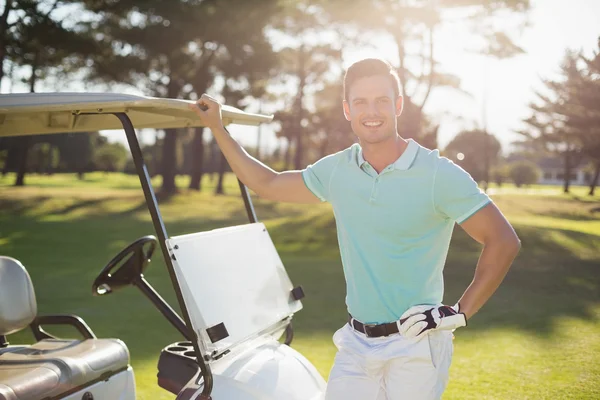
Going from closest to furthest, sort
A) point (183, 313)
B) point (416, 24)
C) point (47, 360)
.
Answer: point (183, 313) → point (47, 360) → point (416, 24)

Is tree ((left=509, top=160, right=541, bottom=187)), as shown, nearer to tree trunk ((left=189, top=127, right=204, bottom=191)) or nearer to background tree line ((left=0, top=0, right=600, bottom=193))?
background tree line ((left=0, top=0, right=600, bottom=193))

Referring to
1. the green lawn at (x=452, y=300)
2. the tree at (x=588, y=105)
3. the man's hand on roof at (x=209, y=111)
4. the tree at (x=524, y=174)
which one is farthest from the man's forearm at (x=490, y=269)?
the tree at (x=524, y=174)

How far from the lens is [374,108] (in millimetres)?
2422

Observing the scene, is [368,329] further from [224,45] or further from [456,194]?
[224,45]

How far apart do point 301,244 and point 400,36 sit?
28.0 ft

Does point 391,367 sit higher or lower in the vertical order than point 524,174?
higher

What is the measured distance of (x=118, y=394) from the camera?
3.49 metres

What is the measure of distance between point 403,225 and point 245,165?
77cm

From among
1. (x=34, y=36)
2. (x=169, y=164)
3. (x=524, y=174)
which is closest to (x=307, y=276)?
(x=34, y=36)

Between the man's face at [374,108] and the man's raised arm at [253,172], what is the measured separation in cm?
41

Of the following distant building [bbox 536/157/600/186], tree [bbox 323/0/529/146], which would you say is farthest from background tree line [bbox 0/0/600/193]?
distant building [bbox 536/157/600/186]

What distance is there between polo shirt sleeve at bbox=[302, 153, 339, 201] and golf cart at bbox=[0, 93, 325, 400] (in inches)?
20.3

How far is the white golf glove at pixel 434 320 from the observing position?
2.14m

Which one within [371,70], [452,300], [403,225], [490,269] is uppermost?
[371,70]
